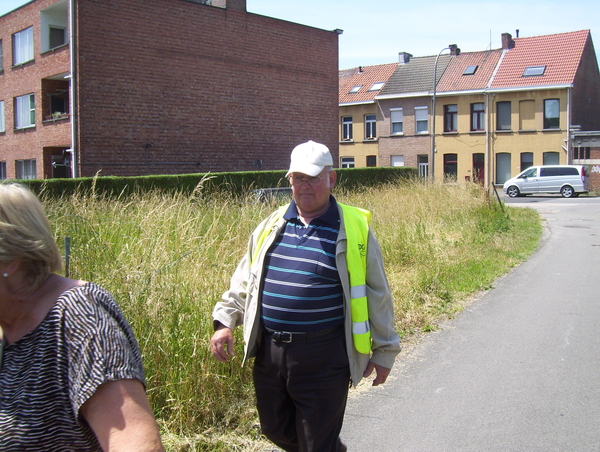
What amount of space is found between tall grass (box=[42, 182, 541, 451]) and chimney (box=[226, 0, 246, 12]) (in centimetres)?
1725

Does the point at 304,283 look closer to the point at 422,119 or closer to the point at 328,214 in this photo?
the point at 328,214

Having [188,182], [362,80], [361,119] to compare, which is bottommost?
[188,182]

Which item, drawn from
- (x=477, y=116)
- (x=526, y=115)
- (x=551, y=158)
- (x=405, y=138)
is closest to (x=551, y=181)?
(x=551, y=158)

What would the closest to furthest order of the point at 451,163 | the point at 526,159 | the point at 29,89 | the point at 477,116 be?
the point at 29,89, the point at 526,159, the point at 477,116, the point at 451,163

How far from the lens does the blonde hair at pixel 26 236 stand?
1.77 m

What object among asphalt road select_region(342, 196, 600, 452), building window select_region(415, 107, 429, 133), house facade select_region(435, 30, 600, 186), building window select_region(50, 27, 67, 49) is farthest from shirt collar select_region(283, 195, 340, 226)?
building window select_region(415, 107, 429, 133)

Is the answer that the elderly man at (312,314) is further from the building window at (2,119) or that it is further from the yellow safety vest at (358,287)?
the building window at (2,119)

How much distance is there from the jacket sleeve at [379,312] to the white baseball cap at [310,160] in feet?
1.47

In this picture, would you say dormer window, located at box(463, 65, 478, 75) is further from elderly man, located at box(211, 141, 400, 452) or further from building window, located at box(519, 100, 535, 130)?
elderly man, located at box(211, 141, 400, 452)

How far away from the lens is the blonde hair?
5.81ft

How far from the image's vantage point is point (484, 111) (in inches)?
1650

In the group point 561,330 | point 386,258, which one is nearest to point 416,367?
point 561,330

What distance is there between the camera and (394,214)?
12984 millimetres

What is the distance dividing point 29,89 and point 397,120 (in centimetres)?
2695
